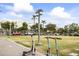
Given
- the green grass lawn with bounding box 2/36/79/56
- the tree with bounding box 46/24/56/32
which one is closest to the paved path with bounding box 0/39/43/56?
the green grass lawn with bounding box 2/36/79/56

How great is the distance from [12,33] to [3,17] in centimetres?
30

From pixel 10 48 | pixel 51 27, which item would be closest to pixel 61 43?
pixel 51 27

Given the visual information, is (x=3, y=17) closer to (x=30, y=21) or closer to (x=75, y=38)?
(x=30, y=21)

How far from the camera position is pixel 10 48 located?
1307 centimetres

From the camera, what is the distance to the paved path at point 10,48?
13016mm

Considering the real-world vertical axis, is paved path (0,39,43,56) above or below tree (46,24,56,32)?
below

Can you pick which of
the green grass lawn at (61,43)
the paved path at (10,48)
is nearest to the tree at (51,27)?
the green grass lawn at (61,43)

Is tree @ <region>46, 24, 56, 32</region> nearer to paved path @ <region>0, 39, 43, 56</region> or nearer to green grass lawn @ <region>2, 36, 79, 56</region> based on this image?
green grass lawn @ <region>2, 36, 79, 56</region>

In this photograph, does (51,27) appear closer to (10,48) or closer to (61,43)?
(61,43)

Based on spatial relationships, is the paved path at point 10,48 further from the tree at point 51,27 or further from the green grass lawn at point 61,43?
the tree at point 51,27

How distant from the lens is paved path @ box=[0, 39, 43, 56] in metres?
13.0

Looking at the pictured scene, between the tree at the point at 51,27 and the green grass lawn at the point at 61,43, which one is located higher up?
the tree at the point at 51,27

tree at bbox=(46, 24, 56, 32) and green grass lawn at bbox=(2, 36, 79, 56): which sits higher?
tree at bbox=(46, 24, 56, 32)

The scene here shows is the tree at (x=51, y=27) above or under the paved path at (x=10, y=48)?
above
